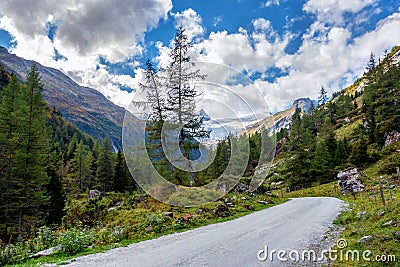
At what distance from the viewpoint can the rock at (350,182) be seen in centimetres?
3578

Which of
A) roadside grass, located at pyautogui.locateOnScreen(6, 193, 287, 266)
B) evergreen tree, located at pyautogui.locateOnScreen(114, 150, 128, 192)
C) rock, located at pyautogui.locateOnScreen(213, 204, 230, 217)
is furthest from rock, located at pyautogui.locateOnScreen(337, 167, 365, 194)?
evergreen tree, located at pyautogui.locateOnScreen(114, 150, 128, 192)

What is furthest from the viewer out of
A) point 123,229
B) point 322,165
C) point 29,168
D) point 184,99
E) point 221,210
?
point 322,165

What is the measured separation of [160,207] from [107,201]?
1265 cm

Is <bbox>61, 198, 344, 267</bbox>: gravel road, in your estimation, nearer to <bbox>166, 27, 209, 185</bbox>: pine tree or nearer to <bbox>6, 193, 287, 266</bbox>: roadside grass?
<bbox>6, 193, 287, 266</bbox>: roadside grass

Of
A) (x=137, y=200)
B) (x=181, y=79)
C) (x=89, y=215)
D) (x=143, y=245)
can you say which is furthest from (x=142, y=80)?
(x=143, y=245)

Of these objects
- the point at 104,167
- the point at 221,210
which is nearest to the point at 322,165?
the point at 221,210

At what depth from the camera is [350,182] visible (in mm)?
37312

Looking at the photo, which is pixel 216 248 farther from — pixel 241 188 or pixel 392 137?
pixel 392 137

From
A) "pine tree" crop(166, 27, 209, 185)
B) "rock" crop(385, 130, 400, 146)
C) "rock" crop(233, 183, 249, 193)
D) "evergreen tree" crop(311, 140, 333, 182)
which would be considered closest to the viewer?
"pine tree" crop(166, 27, 209, 185)

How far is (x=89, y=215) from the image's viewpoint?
86.6 ft

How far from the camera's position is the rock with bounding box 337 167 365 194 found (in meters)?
35.8

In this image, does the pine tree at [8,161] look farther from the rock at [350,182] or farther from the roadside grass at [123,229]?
the rock at [350,182]

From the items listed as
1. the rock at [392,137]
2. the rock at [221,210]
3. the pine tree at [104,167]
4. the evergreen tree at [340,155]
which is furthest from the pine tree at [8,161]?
the rock at [392,137]

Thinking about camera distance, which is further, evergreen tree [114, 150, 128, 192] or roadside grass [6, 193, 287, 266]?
evergreen tree [114, 150, 128, 192]
